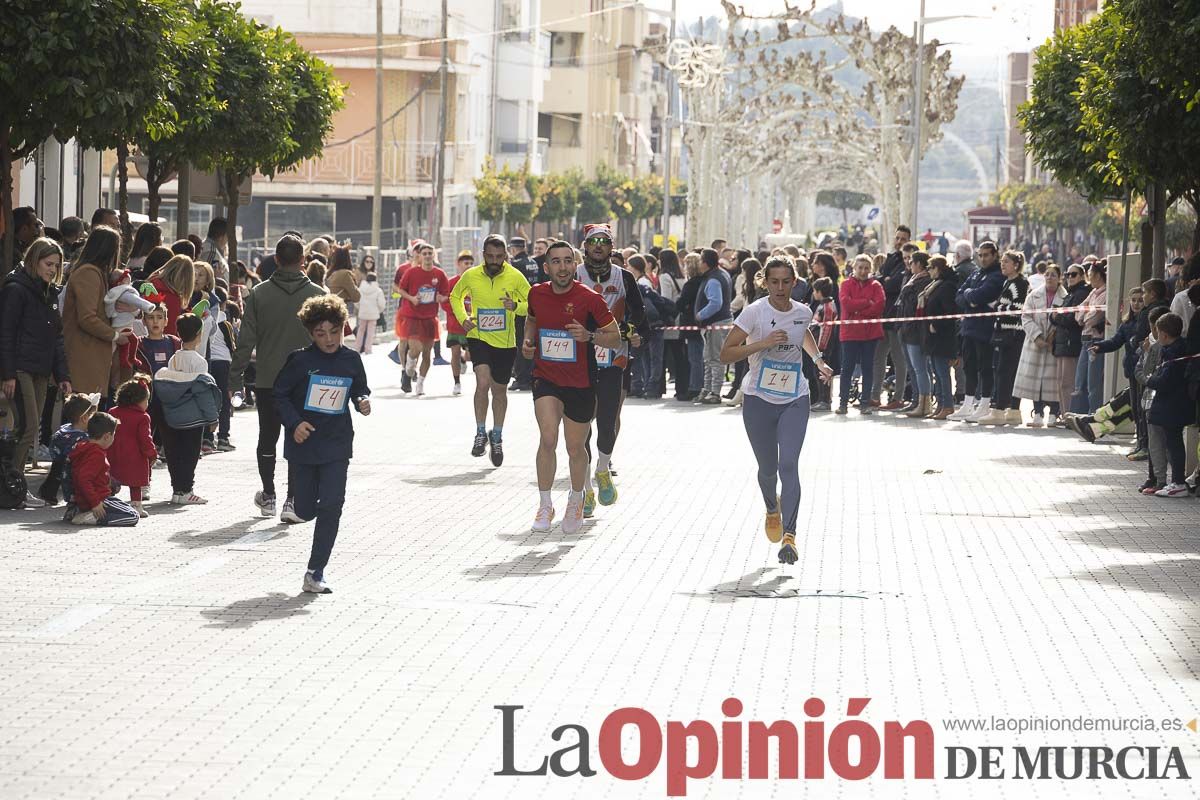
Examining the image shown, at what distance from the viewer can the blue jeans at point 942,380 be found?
24781 mm

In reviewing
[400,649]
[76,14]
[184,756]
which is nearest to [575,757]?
[184,756]

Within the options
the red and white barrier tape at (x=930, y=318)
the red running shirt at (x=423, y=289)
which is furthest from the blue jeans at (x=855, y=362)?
the red running shirt at (x=423, y=289)

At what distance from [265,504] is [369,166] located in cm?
5342

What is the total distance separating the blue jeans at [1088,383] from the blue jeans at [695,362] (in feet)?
17.3

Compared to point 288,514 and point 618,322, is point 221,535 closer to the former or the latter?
point 288,514

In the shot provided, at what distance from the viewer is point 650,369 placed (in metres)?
27.7

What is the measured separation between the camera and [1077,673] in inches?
357

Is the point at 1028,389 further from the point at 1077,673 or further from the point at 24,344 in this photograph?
the point at 1077,673

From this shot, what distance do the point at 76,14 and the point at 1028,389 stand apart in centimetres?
1183

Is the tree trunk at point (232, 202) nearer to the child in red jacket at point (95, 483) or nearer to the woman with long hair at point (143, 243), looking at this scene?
the woman with long hair at point (143, 243)

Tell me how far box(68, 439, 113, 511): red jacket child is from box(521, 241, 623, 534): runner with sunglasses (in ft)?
8.74

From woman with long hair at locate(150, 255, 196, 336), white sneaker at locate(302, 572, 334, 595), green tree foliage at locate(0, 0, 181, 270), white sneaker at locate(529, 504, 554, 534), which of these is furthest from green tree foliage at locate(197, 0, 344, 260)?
white sneaker at locate(302, 572, 334, 595)

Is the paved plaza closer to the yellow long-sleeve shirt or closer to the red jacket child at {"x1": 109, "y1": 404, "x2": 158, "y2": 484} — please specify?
the red jacket child at {"x1": 109, "y1": 404, "x2": 158, "y2": 484}

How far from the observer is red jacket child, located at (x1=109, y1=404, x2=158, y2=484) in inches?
544
